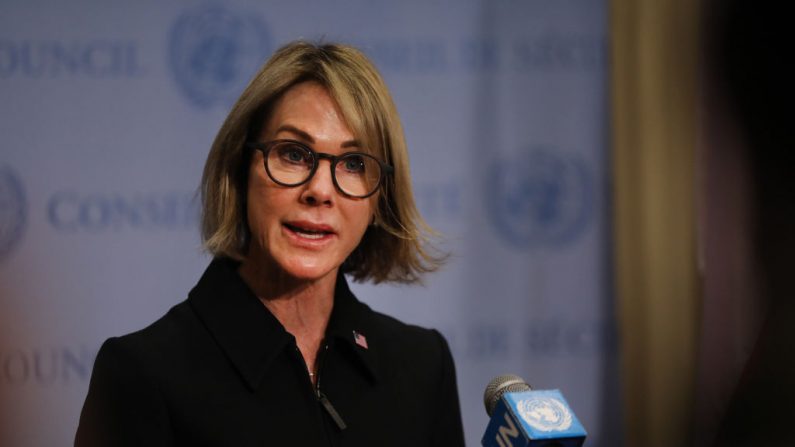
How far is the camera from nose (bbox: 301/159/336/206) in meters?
1.48

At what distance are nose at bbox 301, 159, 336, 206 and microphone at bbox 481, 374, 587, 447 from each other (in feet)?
1.66

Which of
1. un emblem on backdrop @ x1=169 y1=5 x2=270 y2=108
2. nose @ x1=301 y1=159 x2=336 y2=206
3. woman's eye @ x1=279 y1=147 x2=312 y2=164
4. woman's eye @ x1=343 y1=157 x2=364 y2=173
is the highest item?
un emblem on backdrop @ x1=169 y1=5 x2=270 y2=108

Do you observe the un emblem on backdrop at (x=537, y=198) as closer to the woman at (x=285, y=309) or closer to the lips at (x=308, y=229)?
the woman at (x=285, y=309)

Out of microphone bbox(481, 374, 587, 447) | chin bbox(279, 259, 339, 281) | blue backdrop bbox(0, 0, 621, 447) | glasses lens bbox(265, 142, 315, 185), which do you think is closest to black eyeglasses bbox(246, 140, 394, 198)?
glasses lens bbox(265, 142, 315, 185)

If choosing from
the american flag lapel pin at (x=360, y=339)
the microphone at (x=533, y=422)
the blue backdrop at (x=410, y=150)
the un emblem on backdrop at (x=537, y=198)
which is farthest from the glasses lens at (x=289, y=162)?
the un emblem on backdrop at (x=537, y=198)

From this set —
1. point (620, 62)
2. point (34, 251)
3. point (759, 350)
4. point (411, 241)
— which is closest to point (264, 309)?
point (411, 241)

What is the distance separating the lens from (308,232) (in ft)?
4.95

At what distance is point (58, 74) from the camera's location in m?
2.78

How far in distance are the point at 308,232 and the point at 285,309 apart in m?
0.15

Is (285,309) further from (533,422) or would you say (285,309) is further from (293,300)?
(533,422)

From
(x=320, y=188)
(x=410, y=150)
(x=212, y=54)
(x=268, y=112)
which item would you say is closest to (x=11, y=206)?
(x=212, y=54)

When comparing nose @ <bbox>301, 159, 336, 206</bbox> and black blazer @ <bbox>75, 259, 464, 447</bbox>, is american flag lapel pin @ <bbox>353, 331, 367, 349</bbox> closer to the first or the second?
black blazer @ <bbox>75, 259, 464, 447</bbox>

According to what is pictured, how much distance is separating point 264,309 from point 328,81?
0.41 meters

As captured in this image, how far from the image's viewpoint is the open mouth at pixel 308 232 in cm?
150
